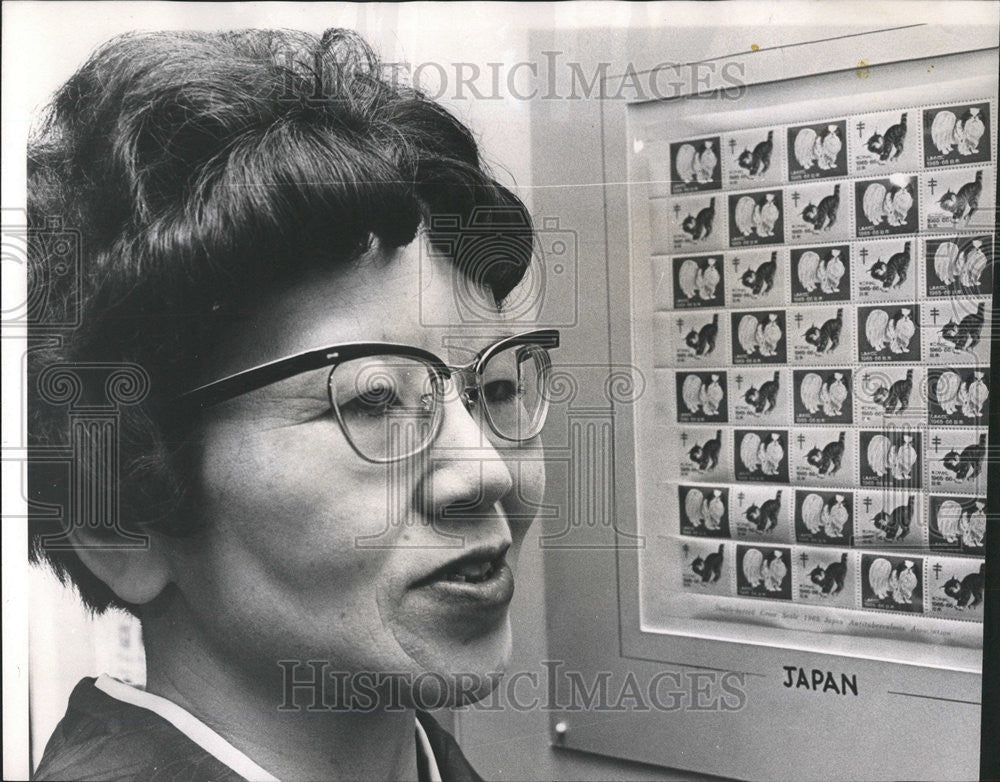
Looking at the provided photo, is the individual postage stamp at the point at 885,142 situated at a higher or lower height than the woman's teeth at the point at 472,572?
higher

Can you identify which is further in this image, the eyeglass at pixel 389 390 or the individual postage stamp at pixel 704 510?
the individual postage stamp at pixel 704 510

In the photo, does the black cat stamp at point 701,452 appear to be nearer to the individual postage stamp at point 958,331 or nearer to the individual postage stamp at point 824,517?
the individual postage stamp at point 824,517

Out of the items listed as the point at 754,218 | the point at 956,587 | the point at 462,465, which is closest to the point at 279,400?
the point at 462,465

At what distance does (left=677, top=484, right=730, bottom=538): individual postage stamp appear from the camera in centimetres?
120

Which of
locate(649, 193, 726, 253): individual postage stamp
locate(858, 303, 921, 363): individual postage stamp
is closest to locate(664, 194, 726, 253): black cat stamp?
locate(649, 193, 726, 253): individual postage stamp

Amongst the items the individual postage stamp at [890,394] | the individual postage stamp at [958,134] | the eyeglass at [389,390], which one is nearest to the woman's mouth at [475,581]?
the eyeglass at [389,390]

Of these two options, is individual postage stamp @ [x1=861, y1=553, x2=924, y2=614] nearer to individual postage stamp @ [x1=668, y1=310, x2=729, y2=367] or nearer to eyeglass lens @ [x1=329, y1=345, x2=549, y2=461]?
individual postage stamp @ [x1=668, y1=310, x2=729, y2=367]

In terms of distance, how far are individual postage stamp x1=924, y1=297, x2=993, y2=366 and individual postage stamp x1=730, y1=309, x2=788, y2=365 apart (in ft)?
0.56

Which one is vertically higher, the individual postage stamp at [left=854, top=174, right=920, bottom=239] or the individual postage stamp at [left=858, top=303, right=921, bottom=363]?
the individual postage stamp at [left=854, top=174, right=920, bottom=239]

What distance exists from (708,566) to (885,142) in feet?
1.84

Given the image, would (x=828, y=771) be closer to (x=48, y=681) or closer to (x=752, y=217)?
(x=752, y=217)

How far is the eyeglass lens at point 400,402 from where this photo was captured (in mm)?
1097

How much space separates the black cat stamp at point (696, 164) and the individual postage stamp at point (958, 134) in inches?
9.8

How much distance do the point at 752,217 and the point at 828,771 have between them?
694mm
